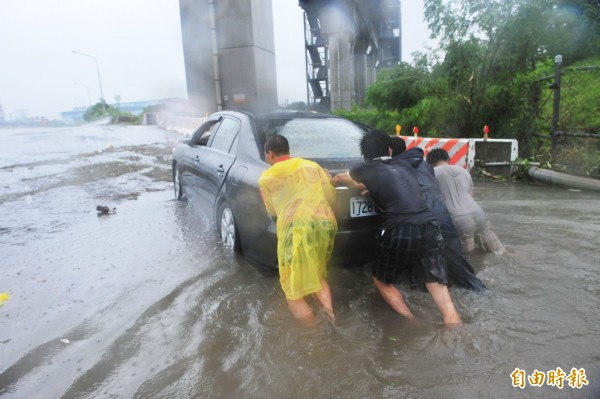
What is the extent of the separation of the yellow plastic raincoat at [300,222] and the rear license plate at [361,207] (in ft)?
0.96

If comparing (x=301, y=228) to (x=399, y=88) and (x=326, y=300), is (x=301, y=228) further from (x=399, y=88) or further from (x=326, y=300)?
(x=399, y=88)

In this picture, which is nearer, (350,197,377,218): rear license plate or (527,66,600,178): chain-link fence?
(350,197,377,218): rear license plate

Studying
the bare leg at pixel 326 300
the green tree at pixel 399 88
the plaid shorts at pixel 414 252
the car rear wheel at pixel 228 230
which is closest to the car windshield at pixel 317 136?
the car rear wheel at pixel 228 230

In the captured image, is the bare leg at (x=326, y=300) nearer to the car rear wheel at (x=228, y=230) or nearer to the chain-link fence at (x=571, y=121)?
the car rear wheel at (x=228, y=230)

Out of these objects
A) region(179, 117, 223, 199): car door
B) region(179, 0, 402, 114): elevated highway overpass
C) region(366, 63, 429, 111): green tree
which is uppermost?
region(179, 0, 402, 114): elevated highway overpass

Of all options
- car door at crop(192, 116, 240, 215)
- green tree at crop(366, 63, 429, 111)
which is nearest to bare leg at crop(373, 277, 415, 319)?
car door at crop(192, 116, 240, 215)

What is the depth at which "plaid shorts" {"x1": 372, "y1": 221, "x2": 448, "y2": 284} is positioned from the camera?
8.95 ft

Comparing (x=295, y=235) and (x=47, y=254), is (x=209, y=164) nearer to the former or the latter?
(x=47, y=254)

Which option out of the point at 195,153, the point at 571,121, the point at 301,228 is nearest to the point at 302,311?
the point at 301,228

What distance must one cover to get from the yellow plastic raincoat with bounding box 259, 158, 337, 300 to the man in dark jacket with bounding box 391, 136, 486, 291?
69 centimetres

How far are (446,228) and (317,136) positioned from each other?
147 cm

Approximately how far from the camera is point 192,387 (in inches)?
86.0

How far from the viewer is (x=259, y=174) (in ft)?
11.0

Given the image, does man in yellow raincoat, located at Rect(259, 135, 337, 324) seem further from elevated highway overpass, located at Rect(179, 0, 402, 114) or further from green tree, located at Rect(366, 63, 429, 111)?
elevated highway overpass, located at Rect(179, 0, 402, 114)
